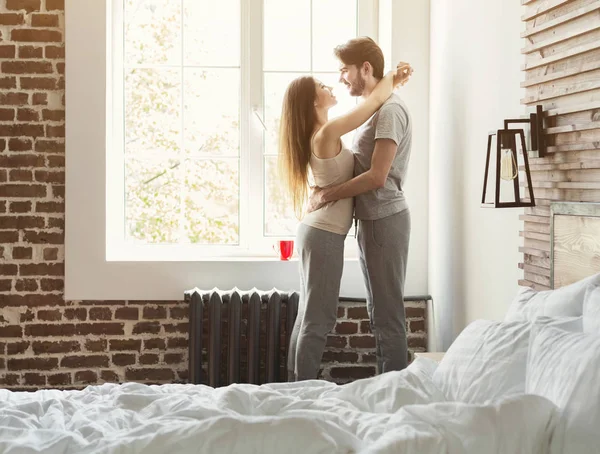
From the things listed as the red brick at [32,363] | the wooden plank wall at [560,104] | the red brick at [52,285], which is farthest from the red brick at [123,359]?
the wooden plank wall at [560,104]

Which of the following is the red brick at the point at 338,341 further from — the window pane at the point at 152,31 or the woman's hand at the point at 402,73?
the window pane at the point at 152,31

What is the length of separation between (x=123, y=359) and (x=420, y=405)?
2.92 meters

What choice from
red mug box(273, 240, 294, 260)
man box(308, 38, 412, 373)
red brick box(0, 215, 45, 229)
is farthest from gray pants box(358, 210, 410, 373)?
red brick box(0, 215, 45, 229)

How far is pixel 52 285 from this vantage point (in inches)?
178

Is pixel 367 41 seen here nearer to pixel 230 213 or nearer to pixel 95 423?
pixel 230 213

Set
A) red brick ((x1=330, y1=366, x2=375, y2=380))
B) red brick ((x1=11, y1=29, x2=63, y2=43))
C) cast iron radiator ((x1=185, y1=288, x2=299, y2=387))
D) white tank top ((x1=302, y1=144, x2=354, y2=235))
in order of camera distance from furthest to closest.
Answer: red brick ((x1=330, y1=366, x2=375, y2=380)) < red brick ((x1=11, y1=29, x2=63, y2=43)) < cast iron radiator ((x1=185, y1=288, x2=299, y2=387)) < white tank top ((x1=302, y1=144, x2=354, y2=235))

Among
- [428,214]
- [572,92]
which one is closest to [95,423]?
→ [572,92]

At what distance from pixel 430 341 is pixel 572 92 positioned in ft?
7.32

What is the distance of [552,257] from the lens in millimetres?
2795

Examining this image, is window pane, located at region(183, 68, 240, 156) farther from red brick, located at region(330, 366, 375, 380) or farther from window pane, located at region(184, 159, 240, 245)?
red brick, located at region(330, 366, 375, 380)

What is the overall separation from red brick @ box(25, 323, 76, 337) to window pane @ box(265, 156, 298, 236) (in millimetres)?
1316

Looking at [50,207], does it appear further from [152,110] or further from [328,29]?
[328,29]

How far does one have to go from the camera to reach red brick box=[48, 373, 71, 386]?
452cm

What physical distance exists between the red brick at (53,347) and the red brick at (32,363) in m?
0.05
